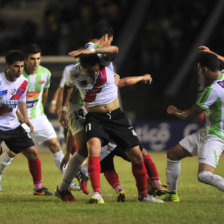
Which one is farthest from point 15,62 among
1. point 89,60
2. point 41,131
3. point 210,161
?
point 210,161

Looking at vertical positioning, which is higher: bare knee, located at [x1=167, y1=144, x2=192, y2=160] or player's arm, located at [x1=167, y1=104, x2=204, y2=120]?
player's arm, located at [x1=167, y1=104, x2=204, y2=120]

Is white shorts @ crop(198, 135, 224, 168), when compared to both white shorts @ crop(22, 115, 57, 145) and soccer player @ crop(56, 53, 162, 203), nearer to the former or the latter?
soccer player @ crop(56, 53, 162, 203)

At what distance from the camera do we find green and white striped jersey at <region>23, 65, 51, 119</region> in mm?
9414

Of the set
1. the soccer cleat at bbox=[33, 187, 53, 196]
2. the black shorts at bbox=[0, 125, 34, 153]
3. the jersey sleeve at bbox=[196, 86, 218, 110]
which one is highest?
the jersey sleeve at bbox=[196, 86, 218, 110]

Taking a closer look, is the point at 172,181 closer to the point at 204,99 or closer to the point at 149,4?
the point at 204,99

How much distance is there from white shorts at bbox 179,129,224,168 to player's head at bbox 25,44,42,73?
8.88ft

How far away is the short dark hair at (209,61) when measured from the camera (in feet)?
23.4

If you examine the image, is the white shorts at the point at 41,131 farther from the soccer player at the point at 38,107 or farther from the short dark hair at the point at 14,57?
the short dark hair at the point at 14,57

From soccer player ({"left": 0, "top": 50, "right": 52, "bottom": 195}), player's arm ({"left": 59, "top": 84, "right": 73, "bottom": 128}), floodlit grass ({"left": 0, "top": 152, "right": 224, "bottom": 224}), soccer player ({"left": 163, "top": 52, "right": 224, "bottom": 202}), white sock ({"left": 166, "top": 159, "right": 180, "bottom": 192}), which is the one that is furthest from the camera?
soccer player ({"left": 0, "top": 50, "right": 52, "bottom": 195})

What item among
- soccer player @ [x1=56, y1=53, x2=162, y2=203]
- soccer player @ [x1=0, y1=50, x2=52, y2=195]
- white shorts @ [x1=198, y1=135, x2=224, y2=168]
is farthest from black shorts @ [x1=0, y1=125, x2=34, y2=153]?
white shorts @ [x1=198, y1=135, x2=224, y2=168]

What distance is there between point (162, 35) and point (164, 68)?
154 cm

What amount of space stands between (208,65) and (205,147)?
2.83ft

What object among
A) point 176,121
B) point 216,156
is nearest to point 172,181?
point 216,156

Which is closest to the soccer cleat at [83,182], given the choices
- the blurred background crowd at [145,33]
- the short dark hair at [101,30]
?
the short dark hair at [101,30]
